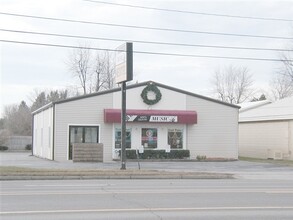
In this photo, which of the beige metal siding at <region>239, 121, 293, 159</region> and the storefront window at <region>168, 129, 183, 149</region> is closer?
the storefront window at <region>168, 129, 183, 149</region>

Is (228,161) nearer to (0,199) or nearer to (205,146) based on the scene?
(205,146)

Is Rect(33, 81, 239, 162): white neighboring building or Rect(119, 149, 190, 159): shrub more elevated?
Rect(33, 81, 239, 162): white neighboring building

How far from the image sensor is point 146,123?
1452 inches

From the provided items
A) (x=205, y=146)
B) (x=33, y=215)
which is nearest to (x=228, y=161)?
(x=205, y=146)

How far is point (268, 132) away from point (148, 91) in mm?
12768

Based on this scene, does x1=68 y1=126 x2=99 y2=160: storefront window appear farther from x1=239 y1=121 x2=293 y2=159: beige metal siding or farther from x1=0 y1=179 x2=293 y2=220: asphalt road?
x1=0 y1=179 x2=293 y2=220: asphalt road

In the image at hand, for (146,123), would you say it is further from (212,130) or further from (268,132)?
(268,132)

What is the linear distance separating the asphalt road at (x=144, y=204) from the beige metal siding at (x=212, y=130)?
70.9ft

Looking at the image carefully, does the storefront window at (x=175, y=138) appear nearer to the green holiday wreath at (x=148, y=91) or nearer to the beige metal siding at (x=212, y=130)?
the beige metal siding at (x=212, y=130)

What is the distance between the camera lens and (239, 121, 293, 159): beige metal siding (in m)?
41.2

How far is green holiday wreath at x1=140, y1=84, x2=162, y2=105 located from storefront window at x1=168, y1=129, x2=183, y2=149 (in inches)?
97.9

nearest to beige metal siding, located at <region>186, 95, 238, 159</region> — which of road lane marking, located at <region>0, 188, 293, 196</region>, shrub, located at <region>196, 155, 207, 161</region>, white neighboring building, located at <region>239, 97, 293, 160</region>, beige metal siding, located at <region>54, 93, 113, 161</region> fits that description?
shrub, located at <region>196, 155, 207, 161</region>

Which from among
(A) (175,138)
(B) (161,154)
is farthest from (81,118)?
(A) (175,138)

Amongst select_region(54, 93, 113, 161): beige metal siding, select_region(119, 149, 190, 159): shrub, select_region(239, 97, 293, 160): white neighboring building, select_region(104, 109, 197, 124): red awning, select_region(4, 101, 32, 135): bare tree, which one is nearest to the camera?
select_region(54, 93, 113, 161): beige metal siding
